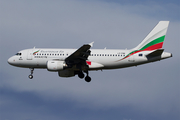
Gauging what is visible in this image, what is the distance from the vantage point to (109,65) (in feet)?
154

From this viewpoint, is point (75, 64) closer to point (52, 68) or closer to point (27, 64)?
point (52, 68)

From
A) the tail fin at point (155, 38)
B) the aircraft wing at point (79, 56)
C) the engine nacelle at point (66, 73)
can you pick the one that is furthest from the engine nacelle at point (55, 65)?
the tail fin at point (155, 38)

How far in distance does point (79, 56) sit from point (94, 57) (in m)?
2.58

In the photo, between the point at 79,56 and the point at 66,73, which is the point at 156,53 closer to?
the point at 79,56

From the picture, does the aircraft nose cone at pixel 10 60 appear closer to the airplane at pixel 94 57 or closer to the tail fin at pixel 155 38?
the airplane at pixel 94 57

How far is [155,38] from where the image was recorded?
48594 mm

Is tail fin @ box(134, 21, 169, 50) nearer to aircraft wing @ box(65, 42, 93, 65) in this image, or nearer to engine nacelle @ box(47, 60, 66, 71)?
aircraft wing @ box(65, 42, 93, 65)

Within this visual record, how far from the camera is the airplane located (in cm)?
4597

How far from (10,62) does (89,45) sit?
14395mm

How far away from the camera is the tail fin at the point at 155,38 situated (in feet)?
158

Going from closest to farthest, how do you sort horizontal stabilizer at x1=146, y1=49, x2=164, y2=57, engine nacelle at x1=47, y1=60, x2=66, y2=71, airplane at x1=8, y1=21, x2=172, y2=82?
horizontal stabilizer at x1=146, y1=49, x2=164, y2=57, engine nacelle at x1=47, y1=60, x2=66, y2=71, airplane at x1=8, y1=21, x2=172, y2=82

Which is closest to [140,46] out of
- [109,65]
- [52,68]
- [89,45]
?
[109,65]

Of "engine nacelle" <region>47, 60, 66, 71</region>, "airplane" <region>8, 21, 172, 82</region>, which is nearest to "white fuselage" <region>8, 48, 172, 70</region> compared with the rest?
"airplane" <region>8, 21, 172, 82</region>

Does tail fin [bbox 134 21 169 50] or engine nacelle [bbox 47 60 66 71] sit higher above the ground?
tail fin [bbox 134 21 169 50]
